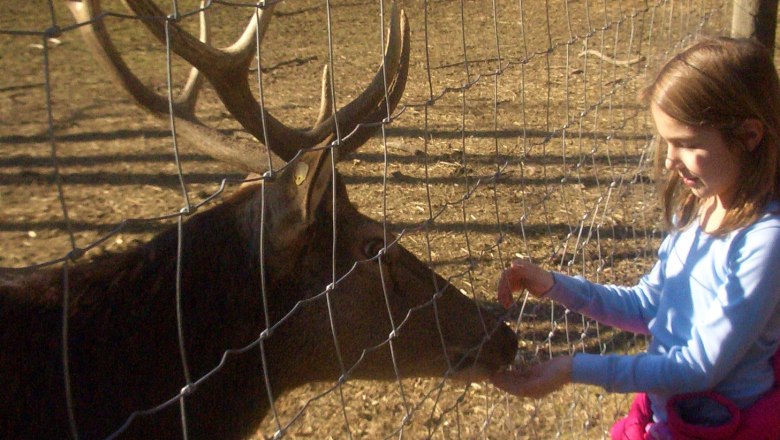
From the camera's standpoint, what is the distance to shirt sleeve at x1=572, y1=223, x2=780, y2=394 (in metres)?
2.14

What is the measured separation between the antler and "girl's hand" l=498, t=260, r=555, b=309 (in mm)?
608

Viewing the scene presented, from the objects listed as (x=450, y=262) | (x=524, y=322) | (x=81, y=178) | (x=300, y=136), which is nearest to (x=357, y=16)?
(x=81, y=178)

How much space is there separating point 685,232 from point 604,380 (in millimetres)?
525

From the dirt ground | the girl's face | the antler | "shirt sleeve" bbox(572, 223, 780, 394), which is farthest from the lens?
the dirt ground

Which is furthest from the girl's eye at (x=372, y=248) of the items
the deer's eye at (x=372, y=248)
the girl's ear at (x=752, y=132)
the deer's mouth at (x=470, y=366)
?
the girl's ear at (x=752, y=132)

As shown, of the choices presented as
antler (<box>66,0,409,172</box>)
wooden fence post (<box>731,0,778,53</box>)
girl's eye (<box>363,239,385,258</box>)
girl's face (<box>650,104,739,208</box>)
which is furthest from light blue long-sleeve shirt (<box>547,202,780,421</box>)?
wooden fence post (<box>731,0,778,53</box>)

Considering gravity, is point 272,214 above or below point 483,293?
above

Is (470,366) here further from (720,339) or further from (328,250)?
(720,339)

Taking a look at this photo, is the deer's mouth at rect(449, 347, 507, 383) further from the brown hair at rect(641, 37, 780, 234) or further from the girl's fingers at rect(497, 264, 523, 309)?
the brown hair at rect(641, 37, 780, 234)

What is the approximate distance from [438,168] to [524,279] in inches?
149

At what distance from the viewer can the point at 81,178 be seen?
6.11m

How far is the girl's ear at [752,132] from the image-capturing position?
224 centimetres

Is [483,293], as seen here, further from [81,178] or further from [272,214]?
[81,178]

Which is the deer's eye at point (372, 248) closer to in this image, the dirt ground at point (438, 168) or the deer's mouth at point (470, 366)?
the dirt ground at point (438, 168)
